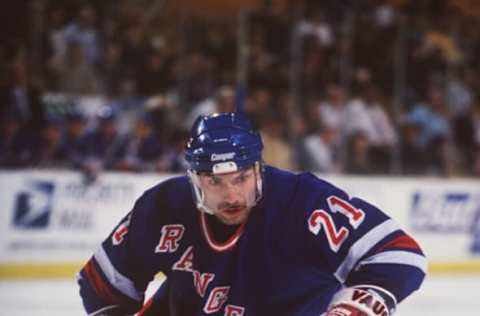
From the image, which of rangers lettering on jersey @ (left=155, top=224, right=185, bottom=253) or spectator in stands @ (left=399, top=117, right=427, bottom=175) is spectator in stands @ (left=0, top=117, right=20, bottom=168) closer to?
spectator in stands @ (left=399, top=117, right=427, bottom=175)

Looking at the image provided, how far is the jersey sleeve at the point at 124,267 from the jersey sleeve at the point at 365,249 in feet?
1.50

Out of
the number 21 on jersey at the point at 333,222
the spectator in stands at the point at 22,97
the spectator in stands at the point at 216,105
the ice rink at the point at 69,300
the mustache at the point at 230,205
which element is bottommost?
the ice rink at the point at 69,300

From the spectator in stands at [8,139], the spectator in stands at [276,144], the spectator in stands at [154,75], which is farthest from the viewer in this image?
the spectator in stands at [276,144]

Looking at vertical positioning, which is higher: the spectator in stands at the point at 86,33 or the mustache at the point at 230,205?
the spectator in stands at the point at 86,33

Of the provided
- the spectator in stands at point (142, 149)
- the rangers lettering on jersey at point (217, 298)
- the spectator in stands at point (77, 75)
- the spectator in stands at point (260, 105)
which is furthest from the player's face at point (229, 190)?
the spectator in stands at point (260, 105)

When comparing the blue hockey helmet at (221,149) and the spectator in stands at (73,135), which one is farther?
the spectator in stands at (73,135)

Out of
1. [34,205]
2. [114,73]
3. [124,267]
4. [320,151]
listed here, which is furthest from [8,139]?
[124,267]

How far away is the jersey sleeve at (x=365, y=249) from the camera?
227 centimetres

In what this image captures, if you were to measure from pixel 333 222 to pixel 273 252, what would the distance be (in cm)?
18

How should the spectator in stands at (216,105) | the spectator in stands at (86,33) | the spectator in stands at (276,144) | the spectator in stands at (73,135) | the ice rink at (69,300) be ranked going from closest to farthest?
the ice rink at (69,300)
the spectator in stands at (73,135)
the spectator in stands at (86,33)
the spectator in stands at (216,105)
the spectator in stands at (276,144)

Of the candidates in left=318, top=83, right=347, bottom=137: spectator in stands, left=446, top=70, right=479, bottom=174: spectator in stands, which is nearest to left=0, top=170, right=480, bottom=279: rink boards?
left=318, top=83, right=347, bottom=137: spectator in stands

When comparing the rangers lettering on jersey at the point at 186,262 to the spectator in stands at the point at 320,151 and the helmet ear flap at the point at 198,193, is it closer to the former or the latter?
the helmet ear flap at the point at 198,193

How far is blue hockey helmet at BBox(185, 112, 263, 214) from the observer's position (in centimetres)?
223

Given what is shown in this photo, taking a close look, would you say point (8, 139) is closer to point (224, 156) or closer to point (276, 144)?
point (276, 144)
